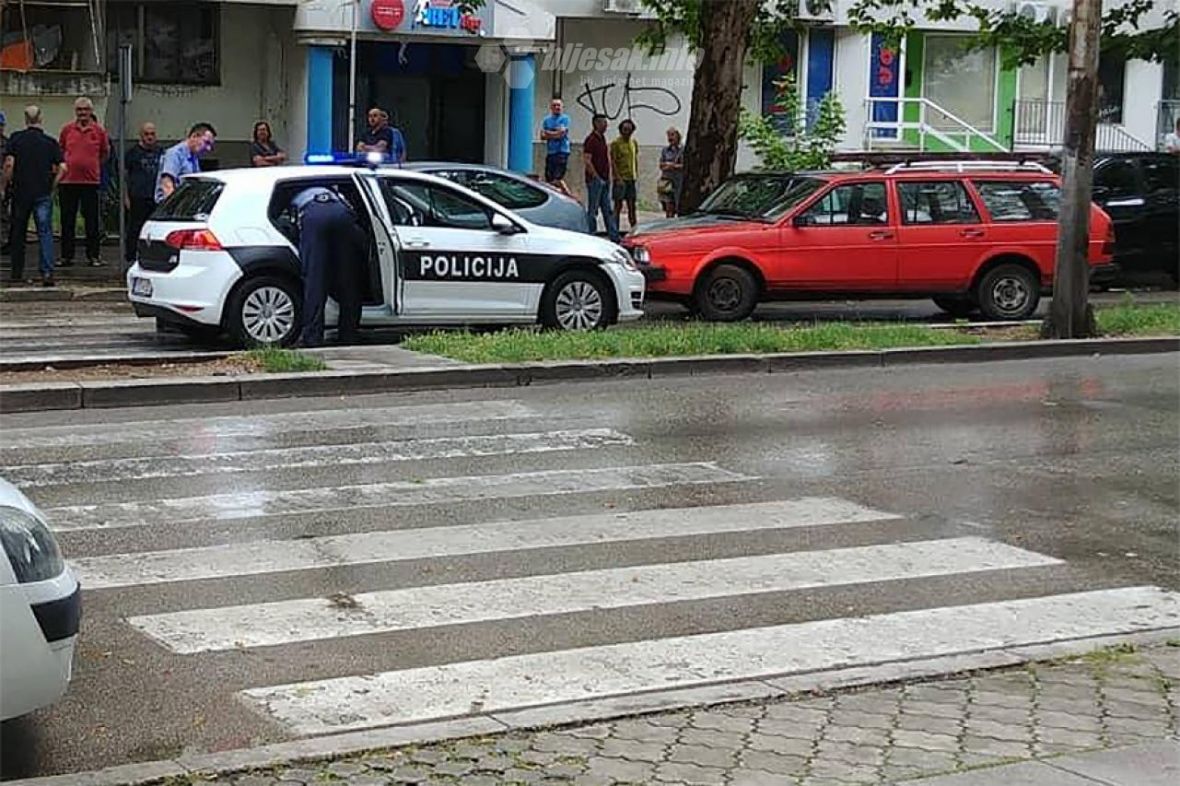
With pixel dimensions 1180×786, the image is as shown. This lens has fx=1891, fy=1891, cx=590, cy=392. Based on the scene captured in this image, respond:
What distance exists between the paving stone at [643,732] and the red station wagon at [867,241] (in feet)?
41.4

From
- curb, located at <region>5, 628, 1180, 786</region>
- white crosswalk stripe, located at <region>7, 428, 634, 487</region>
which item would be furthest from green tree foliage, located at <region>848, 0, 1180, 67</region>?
curb, located at <region>5, 628, 1180, 786</region>

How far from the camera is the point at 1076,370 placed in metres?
15.8

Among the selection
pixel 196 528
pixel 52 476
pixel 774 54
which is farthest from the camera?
pixel 774 54

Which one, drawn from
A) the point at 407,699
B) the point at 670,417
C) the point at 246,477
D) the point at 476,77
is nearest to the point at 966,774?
the point at 407,699

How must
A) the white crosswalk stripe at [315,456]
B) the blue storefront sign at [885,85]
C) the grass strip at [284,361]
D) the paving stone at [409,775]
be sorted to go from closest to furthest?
the paving stone at [409,775] → the white crosswalk stripe at [315,456] → the grass strip at [284,361] → the blue storefront sign at [885,85]

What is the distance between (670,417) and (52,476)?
168 inches

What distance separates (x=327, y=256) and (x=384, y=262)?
780mm

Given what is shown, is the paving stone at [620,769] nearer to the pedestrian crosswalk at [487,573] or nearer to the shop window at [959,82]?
the pedestrian crosswalk at [487,573]

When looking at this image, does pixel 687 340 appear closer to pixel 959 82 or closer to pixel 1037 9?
pixel 1037 9

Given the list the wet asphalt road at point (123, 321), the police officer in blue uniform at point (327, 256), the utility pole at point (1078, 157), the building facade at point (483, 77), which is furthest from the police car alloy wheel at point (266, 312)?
the building facade at point (483, 77)

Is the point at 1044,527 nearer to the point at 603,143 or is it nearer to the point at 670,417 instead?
the point at 670,417

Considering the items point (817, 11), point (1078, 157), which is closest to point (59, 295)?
point (1078, 157)

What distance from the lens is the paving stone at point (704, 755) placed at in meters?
5.70

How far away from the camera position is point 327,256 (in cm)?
1516
